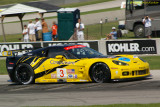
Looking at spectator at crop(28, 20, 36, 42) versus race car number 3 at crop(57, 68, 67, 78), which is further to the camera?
spectator at crop(28, 20, 36, 42)

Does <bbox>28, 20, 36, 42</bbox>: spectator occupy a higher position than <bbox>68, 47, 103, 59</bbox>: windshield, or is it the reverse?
<bbox>28, 20, 36, 42</bbox>: spectator

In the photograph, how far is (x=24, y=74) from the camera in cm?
1135

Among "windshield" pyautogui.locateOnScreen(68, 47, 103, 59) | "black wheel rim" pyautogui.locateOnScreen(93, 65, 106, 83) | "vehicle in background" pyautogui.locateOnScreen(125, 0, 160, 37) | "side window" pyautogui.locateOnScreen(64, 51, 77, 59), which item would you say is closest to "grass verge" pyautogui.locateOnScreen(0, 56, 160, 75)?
"windshield" pyautogui.locateOnScreen(68, 47, 103, 59)

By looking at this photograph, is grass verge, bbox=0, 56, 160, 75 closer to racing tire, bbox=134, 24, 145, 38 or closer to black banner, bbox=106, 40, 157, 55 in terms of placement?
black banner, bbox=106, 40, 157, 55

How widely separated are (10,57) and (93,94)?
3.97 meters

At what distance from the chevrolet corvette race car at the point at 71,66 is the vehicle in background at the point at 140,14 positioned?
11.8 meters

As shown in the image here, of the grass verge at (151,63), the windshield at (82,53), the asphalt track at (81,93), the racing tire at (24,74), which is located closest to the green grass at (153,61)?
the grass verge at (151,63)

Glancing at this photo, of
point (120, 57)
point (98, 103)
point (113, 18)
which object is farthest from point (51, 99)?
point (113, 18)

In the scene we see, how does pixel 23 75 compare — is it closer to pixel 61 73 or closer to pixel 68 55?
pixel 61 73

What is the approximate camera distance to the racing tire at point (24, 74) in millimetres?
11234

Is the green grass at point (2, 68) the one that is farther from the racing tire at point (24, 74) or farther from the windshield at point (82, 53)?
the windshield at point (82, 53)

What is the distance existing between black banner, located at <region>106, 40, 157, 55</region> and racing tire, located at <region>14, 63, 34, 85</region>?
6.10 meters

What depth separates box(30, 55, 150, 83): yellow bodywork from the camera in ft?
32.5

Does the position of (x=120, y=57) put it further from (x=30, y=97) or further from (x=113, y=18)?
(x=113, y=18)
